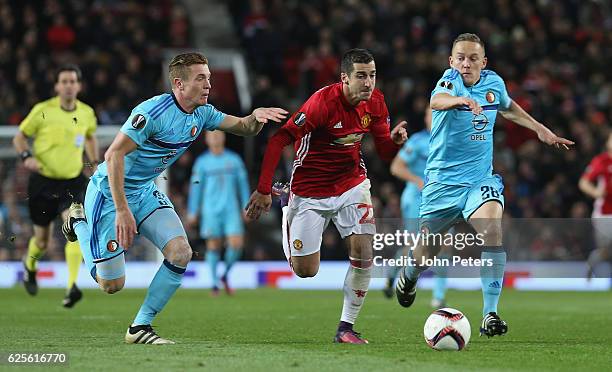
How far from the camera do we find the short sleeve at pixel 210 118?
890 centimetres

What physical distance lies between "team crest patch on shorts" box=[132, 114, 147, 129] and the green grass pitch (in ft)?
5.22

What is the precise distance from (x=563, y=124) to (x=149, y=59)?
25.2ft

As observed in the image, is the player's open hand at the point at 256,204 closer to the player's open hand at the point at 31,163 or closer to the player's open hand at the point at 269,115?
the player's open hand at the point at 269,115

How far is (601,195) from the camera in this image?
1736cm

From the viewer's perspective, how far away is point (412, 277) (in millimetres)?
10266

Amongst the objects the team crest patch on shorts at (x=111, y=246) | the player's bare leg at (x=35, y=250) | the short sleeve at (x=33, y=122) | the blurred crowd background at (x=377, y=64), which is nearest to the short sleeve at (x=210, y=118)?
the team crest patch on shorts at (x=111, y=246)

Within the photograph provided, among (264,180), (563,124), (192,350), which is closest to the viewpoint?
(192,350)

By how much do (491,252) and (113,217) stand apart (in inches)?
121

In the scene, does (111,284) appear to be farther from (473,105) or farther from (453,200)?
(473,105)

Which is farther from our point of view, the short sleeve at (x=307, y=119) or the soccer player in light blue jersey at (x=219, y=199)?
the soccer player in light blue jersey at (x=219, y=199)

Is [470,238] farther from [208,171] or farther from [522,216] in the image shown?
[522,216]

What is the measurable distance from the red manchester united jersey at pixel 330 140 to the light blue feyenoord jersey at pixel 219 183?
7.60 m

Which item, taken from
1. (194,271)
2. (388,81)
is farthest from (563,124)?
(194,271)

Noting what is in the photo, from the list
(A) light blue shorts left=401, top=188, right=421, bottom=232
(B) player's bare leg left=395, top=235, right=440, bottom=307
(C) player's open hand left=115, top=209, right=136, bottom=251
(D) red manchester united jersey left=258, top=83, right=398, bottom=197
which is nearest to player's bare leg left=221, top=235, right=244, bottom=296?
(A) light blue shorts left=401, top=188, right=421, bottom=232
